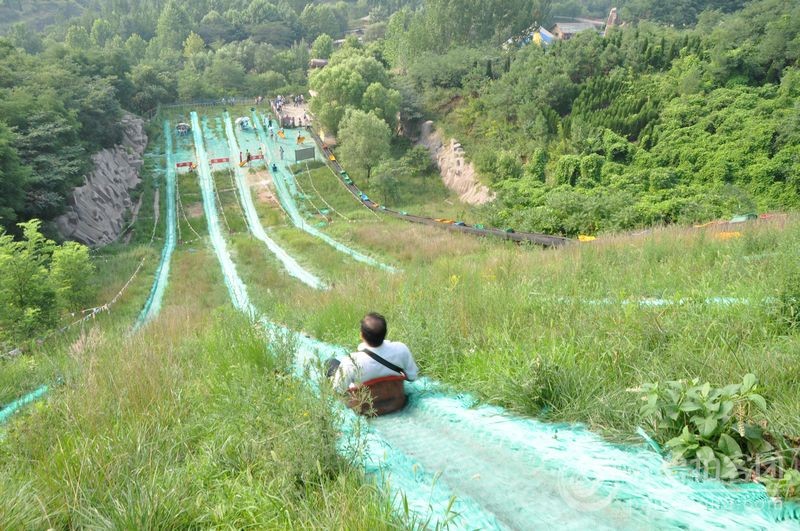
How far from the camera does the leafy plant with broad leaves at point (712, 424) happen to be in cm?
238

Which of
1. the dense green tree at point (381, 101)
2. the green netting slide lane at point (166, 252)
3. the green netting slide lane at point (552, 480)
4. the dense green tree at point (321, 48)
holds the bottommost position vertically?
the green netting slide lane at point (166, 252)

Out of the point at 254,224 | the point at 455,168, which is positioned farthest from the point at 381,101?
the point at 254,224

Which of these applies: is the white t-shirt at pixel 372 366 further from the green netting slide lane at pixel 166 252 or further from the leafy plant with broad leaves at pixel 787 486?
the green netting slide lane at pixel 166 252

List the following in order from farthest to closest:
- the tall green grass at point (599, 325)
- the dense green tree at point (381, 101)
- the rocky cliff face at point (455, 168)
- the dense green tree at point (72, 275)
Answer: the dense green tree at point (381, 101) < the rocky cliff face at point (455, 168) < the dense green tree at point (72, 275) < the tall green grass at point (599, 325)

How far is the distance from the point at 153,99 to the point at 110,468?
54190 mm

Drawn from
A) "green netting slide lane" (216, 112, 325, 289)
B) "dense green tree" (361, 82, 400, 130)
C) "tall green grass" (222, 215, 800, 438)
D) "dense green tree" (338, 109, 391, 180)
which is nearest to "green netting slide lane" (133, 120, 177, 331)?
"green netting slide lane" (216, 112, 325, 289)

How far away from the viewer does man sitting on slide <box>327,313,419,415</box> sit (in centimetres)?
379

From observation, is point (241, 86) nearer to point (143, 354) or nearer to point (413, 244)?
point (413, 244)

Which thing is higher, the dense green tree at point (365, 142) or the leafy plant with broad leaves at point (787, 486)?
the dense green tree at point (365, 142)

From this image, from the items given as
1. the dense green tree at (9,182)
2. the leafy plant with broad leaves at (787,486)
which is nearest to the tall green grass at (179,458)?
the leafy plant with broad leaves at (787,486)

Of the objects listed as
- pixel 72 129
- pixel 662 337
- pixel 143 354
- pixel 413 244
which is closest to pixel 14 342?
pixel 143 354

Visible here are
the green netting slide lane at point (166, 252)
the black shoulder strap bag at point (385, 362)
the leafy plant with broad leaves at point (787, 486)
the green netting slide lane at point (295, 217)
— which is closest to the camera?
the leafy plant with broad leaves at point (787, 486)

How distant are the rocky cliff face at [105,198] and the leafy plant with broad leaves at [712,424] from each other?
26.1 metres

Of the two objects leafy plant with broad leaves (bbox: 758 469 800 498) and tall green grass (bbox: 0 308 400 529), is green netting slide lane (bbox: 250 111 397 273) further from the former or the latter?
leafy plant with broad leaves (bbox: 758 469 800 498)
